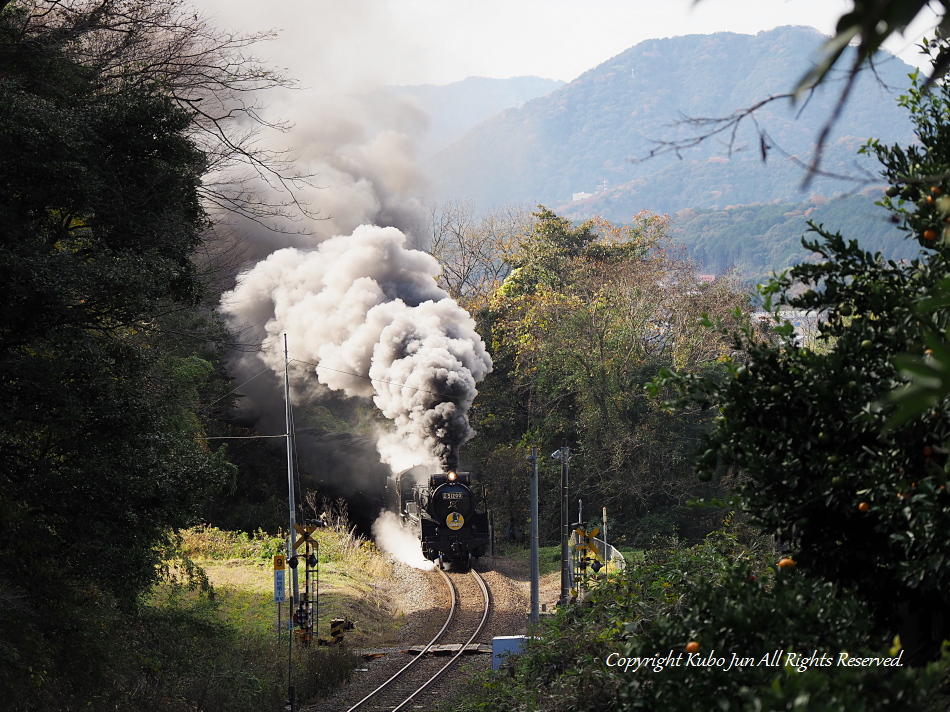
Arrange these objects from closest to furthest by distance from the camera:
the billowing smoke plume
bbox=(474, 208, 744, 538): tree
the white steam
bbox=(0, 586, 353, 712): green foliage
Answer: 1. bbox=(0, 586, 353, 712): green foliage
2. the billowing smoke plume
3. the white steam
4. bbox=(474, 208, 744, 538): tree

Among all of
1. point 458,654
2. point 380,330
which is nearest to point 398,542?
point 380,330

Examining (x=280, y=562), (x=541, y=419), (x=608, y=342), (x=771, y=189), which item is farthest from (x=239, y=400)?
(x=771, y=189)

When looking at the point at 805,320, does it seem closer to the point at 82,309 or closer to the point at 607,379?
the point at 607,379

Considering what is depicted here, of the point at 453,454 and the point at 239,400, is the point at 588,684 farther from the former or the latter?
the point at 239,400

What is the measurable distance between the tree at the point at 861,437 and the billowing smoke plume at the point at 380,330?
62.9 ft

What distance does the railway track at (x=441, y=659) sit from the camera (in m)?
14.0

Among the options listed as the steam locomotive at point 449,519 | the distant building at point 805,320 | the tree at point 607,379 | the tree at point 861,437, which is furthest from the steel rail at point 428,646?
the tree at point 861,437

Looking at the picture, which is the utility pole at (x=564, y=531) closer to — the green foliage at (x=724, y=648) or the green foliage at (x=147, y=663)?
the green foliage at (x=147, y=663)

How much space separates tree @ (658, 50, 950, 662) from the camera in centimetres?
425

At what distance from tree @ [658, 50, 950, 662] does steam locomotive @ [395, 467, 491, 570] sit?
1791cm

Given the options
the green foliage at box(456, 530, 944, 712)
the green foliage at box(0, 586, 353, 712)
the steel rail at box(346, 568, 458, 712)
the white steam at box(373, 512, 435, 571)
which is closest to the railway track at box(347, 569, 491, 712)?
the steel rail at box(346, 568, 458, 712)

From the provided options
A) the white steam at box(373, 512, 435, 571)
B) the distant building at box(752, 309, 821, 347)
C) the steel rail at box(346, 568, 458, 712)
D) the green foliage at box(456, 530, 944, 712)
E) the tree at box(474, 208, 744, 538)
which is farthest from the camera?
the tree at box(474, 208, 744, 538)

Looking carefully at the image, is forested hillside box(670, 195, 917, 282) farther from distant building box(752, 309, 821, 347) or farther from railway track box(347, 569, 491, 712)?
railway track box(347, 569, 491, 712)

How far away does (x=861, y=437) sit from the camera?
4.71 meters
